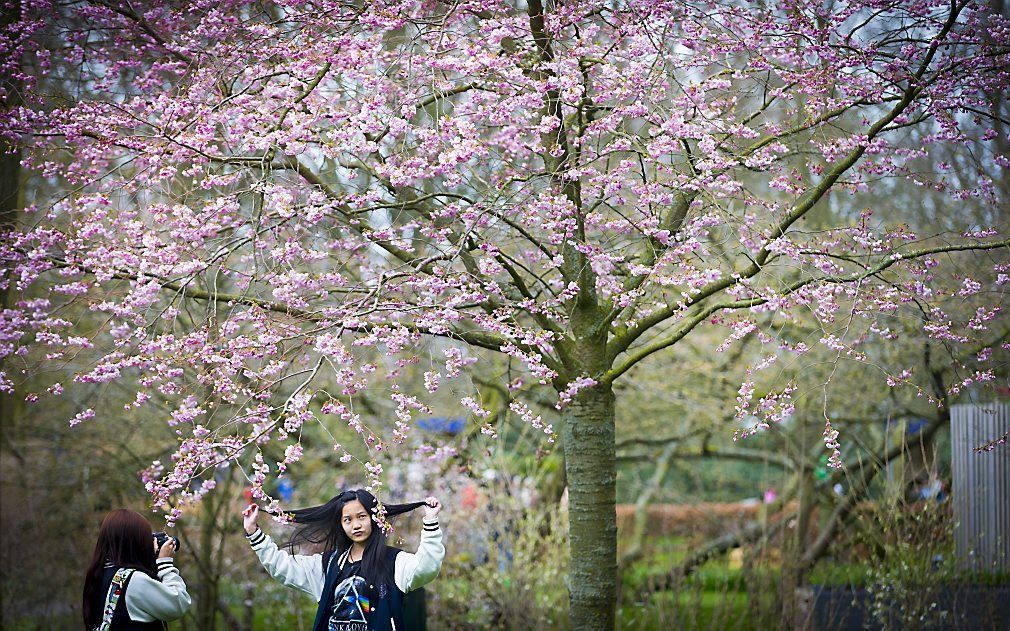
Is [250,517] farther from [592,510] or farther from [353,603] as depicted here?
[592,510]

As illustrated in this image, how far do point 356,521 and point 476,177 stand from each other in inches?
66.2

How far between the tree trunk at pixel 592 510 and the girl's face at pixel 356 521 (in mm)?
1315

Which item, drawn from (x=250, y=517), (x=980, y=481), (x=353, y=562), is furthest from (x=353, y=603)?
(x=980, y=481)

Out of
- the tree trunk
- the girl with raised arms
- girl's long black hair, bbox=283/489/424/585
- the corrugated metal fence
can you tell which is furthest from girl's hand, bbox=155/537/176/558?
the corrugated metal fence

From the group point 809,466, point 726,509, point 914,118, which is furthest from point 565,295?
point 726,509

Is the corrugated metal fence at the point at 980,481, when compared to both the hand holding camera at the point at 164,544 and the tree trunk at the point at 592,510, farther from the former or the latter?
the hand holding camera at the point at 164,544

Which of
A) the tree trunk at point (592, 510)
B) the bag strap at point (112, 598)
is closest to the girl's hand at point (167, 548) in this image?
the bag strap at point (112, 598)

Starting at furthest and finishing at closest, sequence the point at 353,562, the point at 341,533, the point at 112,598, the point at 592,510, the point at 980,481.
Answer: the point at 980,481
the point at 592,510
the point at 341,533
the point at 353,562
the point at 112,598

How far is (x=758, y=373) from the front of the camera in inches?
350

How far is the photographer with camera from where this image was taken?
3.64 m

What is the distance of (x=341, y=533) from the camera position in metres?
3.99

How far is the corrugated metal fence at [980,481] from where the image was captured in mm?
6945

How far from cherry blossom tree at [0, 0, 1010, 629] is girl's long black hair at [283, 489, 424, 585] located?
225 millimetres

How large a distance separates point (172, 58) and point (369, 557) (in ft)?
9.68
